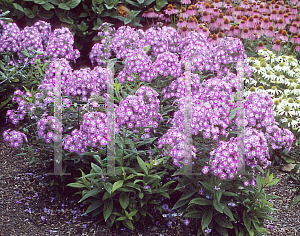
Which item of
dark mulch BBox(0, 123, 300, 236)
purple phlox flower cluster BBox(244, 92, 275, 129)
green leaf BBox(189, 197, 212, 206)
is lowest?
dark mulch BBox(0, 123, 300, 236)

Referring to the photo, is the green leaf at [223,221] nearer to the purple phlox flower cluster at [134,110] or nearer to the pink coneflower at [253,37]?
the purple phlox flower cluster at [134,110]

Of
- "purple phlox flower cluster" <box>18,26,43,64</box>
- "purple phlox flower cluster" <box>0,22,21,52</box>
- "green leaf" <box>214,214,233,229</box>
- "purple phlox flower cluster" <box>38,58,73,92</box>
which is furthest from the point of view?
"purple phlox flower cluster" <box>0,22,21,52</box>

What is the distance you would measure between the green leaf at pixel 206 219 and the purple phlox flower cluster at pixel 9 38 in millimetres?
3703

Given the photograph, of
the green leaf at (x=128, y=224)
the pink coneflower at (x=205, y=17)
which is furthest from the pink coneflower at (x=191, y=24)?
the green leaf at (x=128, y=224)

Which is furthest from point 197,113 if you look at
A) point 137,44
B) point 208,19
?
point 208,19

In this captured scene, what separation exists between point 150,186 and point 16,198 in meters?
1.66

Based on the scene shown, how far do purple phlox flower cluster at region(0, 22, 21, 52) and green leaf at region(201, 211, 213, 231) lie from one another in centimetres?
370

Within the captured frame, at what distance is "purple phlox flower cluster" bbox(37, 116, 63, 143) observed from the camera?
3957 millimetres

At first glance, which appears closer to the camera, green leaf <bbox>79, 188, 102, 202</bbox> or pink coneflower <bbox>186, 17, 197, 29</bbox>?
green leaf <bbox>79, 188, 102, 202</bbox>

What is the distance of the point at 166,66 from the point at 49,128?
147 centimetres

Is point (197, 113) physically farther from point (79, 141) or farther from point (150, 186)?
point (79, 141)

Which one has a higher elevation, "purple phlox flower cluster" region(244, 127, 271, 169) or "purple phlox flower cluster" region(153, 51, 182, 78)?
"purple phlox flower cluster" region(153, 51, 182, 78)

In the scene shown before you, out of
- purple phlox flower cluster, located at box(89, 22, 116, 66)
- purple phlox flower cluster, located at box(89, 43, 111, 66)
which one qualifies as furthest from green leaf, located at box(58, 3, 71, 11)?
purple phlox flower cluster, located at box(89, 43, 111, 66)

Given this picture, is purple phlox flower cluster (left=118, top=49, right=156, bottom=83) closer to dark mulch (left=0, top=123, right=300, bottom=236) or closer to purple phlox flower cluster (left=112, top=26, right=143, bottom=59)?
purple phlox flower cluster (left=112, top=26, right=143, bottom=59)
